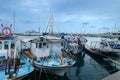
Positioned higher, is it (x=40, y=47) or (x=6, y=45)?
(x=6, y=45)

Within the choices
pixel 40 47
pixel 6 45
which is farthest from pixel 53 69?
pixel 6 45

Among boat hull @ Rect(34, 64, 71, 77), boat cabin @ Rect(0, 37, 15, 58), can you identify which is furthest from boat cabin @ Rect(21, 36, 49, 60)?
boat cabin @ Rect(0, 37, 15, 58)

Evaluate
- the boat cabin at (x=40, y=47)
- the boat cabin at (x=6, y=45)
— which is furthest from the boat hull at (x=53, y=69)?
the boat cabin at (x=6, y=45)

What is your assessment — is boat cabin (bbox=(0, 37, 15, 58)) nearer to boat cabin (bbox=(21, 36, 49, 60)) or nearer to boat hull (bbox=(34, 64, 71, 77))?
boat hull (bbox=(34, 64, 71, 77))

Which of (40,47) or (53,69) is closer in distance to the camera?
(53,69)

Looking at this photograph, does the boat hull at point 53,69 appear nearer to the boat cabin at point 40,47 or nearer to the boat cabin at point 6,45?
the boat cabin at point 40,47

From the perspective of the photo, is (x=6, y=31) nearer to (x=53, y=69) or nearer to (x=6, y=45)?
(x=6, y=45)

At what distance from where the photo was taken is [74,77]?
17578 mm

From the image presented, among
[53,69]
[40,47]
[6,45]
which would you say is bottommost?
[53,69]

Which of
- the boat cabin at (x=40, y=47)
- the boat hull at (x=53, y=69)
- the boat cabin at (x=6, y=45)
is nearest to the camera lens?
the boat cabin at (x=6, y=45)

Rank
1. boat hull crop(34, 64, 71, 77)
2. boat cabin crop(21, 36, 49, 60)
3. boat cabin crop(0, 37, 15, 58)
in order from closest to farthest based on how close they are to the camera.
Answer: boat cabin crop(0, 37, 15, 58), boat hull crop(34, 64, 71, 77), boat cabin crop(21, 36, 49, 60)

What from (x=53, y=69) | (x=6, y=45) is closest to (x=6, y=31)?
(x=6, y=45)

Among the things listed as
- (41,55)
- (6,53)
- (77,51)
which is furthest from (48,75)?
(77,51)

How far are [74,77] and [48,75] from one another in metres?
3.20
